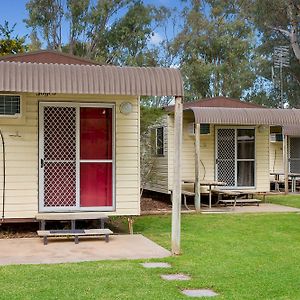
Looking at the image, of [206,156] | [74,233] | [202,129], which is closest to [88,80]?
[74,233]

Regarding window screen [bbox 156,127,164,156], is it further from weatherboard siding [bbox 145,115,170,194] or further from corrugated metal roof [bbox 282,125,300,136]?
corrugated metal roof [bbox 282,125,300,136]

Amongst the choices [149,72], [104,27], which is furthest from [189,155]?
[104,27]

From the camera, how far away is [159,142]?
16641 mm

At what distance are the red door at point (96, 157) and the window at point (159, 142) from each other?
6.50 meters

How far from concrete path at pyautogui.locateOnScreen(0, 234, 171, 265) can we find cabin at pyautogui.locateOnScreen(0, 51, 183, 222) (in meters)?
0.78

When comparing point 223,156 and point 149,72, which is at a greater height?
point 149,72

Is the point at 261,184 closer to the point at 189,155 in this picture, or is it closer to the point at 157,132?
the point at 189,155

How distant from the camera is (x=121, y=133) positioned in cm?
966

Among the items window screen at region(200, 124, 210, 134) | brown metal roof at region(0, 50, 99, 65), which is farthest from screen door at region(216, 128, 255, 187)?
brown metal roof at region(0, 50, 99, 65)

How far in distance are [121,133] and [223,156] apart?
6619 millimetres

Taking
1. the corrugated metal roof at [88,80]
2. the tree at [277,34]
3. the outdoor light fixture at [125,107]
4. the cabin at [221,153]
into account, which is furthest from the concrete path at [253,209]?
the tree at [277,34]

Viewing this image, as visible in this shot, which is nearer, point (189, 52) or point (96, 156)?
point (96, 156)

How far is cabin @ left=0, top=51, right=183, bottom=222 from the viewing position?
925 centimetres

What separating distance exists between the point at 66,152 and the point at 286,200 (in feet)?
29.5
